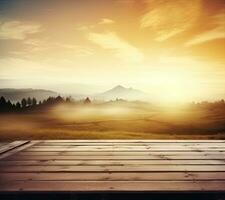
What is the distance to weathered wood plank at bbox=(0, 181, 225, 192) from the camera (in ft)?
9.82

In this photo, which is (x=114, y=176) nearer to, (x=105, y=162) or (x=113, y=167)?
(x=113, y=167)

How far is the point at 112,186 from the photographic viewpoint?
3080 mm

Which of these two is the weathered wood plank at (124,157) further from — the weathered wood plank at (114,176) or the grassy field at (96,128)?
the grassy field at (96,128)

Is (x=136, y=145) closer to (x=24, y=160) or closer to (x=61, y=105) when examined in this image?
(x=24, y=160)

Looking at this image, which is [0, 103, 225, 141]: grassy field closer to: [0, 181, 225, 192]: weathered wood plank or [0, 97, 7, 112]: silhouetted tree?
[0, 97, 7, 112]: silhouetted tree

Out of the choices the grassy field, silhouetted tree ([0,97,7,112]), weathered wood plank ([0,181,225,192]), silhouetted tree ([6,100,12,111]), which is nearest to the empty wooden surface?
weathered wood plank ([0,181,225,192])

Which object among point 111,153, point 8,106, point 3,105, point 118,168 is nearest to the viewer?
point 118,168

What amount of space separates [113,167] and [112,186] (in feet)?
2.86

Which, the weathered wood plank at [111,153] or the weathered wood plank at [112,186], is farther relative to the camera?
the weathered wood plank at [111,153]

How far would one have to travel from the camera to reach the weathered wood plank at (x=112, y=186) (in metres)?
2.99

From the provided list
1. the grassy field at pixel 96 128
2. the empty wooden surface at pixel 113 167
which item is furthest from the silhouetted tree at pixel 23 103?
the empty wooden surface at pixel 113 167

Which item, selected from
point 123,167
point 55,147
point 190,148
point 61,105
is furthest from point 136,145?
point 61,105

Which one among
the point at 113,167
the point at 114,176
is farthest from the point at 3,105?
the point at 114,176
